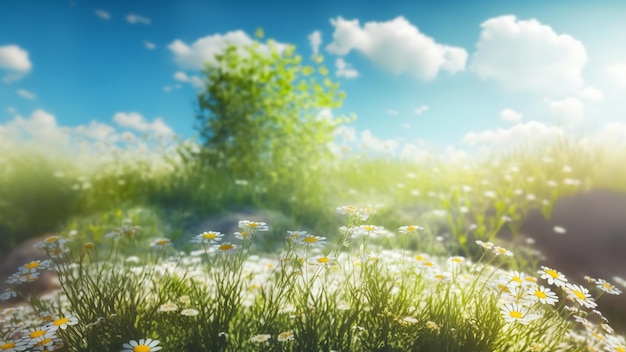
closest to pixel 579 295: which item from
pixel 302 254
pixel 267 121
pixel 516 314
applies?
pixel 516 314

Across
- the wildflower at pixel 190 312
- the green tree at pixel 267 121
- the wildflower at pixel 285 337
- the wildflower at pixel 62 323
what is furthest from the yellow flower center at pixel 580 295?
the green tree at pixel 267 121

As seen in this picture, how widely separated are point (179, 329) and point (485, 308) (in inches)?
51.1

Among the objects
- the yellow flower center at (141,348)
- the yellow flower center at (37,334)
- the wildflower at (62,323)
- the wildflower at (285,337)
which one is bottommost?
the yellow flower center at (37,334)

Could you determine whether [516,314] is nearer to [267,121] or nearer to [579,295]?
[579,295]

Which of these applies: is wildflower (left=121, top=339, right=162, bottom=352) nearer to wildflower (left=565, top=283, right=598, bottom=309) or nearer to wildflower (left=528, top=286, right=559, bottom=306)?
wildflower (left=528, top=286, right=559, bottom=306)

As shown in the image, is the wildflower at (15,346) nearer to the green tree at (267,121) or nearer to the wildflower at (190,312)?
the wildflower at (190,312)

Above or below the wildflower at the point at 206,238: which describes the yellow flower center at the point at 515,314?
below

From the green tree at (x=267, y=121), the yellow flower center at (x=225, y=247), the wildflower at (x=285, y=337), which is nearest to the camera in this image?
the wildflower at (x=285, y=337)

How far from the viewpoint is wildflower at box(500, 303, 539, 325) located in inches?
76.1

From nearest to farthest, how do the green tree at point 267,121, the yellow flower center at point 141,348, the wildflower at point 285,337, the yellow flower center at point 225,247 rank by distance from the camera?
the yellow flower center at point 141,348 < the wildflower at point 285,337 < the yellow flower center at point 225,247 < the green tree at point 267,121

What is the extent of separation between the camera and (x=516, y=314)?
1.97 m

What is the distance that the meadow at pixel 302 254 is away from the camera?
209 cm

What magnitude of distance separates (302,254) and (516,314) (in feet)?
2.87

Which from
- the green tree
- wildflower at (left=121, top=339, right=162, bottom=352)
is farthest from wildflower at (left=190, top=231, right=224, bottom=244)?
the green tree
